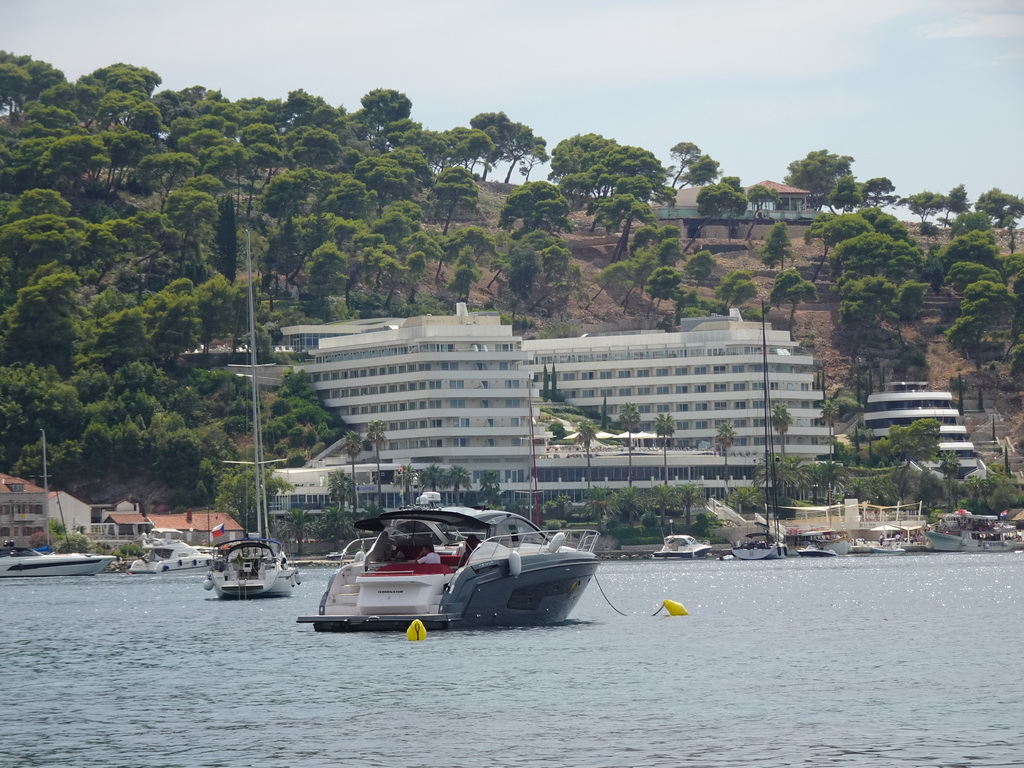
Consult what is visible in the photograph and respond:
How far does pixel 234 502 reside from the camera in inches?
6865

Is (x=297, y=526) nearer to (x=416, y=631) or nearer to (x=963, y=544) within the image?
(x=963, y=544)

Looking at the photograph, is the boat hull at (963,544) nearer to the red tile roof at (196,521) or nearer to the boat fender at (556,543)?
the red tile roof at (196,521)

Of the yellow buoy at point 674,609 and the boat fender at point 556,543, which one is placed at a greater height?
the boat fender at point 556,543

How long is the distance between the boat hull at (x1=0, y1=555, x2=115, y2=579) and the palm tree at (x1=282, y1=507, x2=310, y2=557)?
35049mm

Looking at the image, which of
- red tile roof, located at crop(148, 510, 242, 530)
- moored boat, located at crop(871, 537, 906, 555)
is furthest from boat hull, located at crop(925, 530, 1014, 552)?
red tile roof, located at crop(148, 510, 242, 530)

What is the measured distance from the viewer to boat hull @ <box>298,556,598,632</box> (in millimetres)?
57219

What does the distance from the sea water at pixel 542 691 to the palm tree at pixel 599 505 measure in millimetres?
108796

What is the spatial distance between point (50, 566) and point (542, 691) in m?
103

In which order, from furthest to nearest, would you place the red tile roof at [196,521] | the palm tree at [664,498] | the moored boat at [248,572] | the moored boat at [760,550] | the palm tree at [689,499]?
the palm tree at [664,498] → the palm tree at [689,499] → the red tile roof at [196,521] → the moored boat at [760,550] → the moored boat at [248,572]

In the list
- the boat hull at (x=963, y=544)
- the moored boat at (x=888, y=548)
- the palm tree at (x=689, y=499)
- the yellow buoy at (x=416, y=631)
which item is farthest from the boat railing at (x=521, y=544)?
the palm tree at (x=689, y=499)

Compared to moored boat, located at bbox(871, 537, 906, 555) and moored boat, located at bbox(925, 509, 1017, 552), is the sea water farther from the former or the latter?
moored boat, located at bbox(925, 509, 1017, 552)

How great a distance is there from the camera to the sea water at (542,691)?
36.7m

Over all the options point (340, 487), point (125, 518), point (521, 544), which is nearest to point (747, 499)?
point (340, 487)

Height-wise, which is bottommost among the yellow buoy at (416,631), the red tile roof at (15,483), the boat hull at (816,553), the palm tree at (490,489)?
the boat hull at (816,553)
